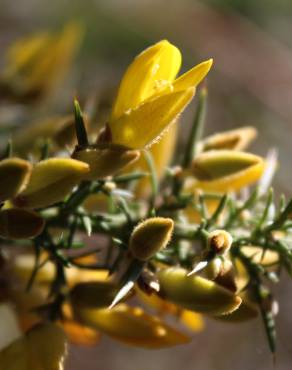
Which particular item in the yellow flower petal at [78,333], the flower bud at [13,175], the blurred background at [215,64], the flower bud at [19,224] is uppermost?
the flower bud at [13,175]

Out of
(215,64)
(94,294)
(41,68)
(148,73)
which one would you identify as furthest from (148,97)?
(215,64)

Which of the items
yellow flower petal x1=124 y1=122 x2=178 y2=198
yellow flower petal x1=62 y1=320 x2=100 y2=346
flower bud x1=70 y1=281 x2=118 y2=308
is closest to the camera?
flower bud x1=70 y1=281 x2=118 y2=308

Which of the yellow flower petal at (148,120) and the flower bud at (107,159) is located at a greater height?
the yellow flower petal at (148,120)

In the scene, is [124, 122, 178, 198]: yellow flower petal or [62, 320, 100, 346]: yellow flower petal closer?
[62, 320, 100, 346]: yellow flower petal

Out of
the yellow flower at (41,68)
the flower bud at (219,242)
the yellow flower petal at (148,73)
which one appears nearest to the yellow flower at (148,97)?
the yellow flower petal at (148,73)

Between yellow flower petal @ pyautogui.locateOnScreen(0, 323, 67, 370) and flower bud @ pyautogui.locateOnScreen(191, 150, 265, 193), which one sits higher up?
flower bud @ pyautogui.locateOnScreen(191, 150, 265, 193)

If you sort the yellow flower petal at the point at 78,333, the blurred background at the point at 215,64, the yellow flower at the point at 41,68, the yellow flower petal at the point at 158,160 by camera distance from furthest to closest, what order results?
the blurred background at the point at 215,64, the yellow flower at the point at 41,68, the yellow flower petal at the point at 158,160, the yellow flower petal at the point at 78,333

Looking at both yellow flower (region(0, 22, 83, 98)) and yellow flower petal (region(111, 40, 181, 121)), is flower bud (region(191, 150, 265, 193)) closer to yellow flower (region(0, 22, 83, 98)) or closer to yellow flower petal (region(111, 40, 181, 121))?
yellow flower petal (region(111, 40, 181, 121))

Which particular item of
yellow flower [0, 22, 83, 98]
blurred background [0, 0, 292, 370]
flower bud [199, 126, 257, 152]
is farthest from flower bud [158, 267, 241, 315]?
blurred background [0, 0, 292, 370]

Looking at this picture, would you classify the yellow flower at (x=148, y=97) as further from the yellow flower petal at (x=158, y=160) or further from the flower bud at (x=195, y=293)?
the yellow flower petal at (x=158, y=160)
